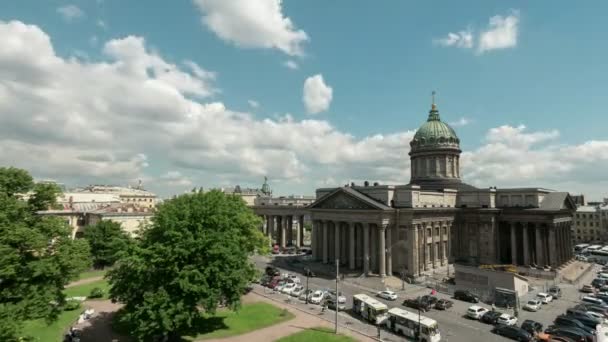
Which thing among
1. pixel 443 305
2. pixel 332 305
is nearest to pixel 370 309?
pixel 332 305

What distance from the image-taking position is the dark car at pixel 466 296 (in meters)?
54.9

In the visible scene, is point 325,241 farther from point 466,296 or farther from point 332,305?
point 466,296

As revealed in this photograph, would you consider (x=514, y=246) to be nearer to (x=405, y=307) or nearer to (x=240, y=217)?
(x=405, y=307)

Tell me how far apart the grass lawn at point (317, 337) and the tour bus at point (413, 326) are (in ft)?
21.7

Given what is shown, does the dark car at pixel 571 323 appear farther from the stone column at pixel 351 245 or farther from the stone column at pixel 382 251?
the stone column at pixel 351 245

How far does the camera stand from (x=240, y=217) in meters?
45.1

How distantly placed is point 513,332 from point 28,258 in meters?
49.7

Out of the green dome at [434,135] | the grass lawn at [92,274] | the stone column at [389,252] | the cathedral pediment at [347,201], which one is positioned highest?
the green dome at [434,135]

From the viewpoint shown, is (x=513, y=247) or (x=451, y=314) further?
(x=513, y=247)

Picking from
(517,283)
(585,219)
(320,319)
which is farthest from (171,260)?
(585,219)

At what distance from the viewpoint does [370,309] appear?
45.2m

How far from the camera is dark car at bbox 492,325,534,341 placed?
3891cm

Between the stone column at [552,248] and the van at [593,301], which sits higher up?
the stone column at [552,248]

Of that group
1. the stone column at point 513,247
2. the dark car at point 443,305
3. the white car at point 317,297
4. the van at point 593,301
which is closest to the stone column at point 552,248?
the stone column at point 513,247
